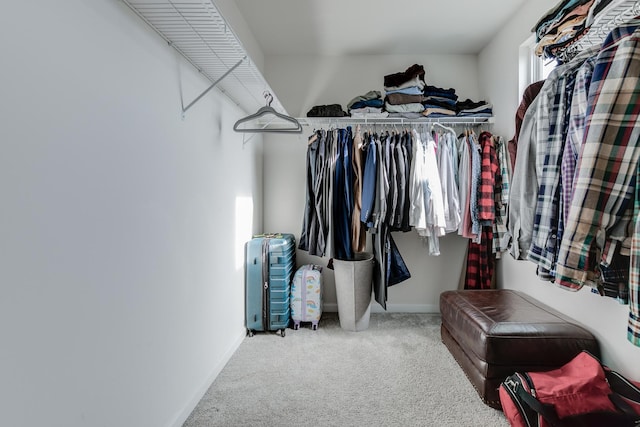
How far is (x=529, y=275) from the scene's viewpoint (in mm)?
2205

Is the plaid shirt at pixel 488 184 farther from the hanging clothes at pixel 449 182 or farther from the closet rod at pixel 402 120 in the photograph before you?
the closet rod at pixel 402 120

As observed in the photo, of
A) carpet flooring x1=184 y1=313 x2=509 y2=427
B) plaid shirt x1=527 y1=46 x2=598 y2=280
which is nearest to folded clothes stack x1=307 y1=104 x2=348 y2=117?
plaid shirt x1=527 y1=46 x2=598 y2=280

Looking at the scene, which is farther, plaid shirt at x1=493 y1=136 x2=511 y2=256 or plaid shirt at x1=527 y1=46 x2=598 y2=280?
plaid shirt at x1=493 y1=136 x2=511 y2=256

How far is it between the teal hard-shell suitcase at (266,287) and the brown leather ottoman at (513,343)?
53.6 inches

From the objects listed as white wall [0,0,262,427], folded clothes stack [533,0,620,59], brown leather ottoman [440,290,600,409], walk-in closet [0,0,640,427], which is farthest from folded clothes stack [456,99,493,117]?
white wall [0,0,262,427]

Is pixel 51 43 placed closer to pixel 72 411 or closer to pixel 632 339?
pixel 72 411

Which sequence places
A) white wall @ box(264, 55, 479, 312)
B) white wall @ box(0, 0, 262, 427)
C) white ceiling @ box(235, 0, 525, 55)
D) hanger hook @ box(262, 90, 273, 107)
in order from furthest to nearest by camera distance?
white wall @ box(264, 55, 479, 312), white ceiling @ box(235, 0, 525, 55), hanger hook @ box(262, 90, 273, 107), white wall @ box(0, 0, 262, 427)

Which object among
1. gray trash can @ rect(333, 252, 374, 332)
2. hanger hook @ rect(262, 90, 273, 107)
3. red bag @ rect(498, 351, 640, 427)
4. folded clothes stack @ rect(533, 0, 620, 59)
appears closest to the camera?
folded clothes stack @ rect(533, 0, 620, 59)

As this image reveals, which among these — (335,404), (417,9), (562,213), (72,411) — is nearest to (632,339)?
(562,213)

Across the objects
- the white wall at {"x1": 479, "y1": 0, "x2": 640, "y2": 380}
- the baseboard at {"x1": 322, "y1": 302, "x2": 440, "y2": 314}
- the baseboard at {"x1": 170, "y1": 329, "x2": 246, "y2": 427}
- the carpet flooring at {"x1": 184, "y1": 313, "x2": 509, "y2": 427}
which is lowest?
the carpet flooring at {"x1": 184, "y1": 313, "x2": 509, "y2": 427}

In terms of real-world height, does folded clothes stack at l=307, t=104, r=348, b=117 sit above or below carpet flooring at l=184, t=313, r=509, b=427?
above

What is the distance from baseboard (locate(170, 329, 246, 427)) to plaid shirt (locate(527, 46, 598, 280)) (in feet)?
5.64

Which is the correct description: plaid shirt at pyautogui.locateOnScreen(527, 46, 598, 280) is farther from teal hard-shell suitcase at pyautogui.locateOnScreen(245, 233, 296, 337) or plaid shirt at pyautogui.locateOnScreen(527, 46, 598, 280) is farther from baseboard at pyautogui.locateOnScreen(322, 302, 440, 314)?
baseboard at pyautogui.locateOnScreen(322, 302, 440, 314)

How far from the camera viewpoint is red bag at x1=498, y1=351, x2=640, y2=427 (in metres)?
1.19
